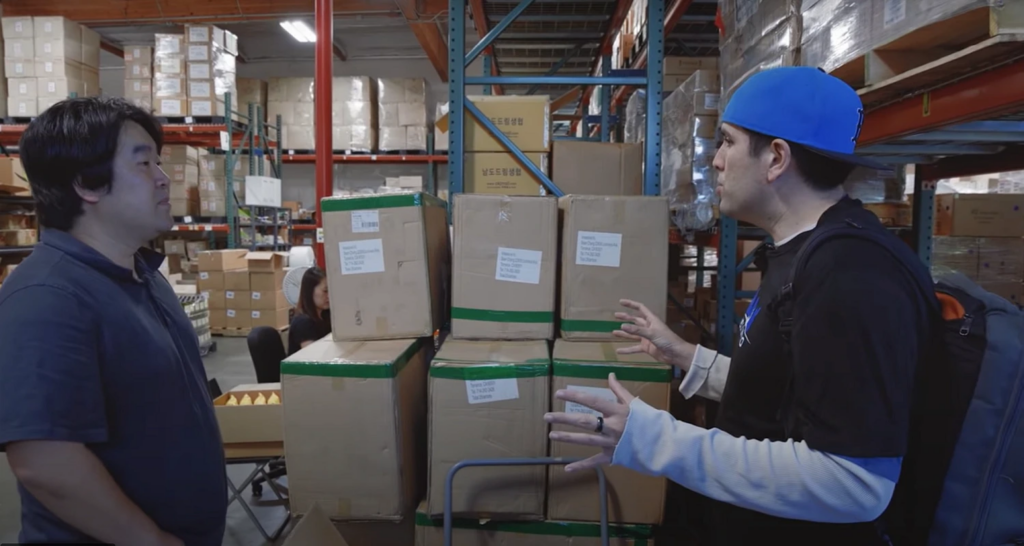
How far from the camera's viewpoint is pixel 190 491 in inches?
50.6

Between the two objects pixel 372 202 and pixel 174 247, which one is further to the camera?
pixel 174 247

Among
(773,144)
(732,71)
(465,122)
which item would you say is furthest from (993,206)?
(773,144)

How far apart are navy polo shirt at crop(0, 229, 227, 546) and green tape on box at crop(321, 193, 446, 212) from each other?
0.77 meters

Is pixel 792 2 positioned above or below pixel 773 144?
above

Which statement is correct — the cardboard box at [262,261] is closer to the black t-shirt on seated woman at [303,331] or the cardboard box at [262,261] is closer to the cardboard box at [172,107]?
the cardboard box at [172,107]

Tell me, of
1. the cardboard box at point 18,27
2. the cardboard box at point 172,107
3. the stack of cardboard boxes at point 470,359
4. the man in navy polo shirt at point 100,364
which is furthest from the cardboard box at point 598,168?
the cardboard box at point 18,27

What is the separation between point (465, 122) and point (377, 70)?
31.5 feet

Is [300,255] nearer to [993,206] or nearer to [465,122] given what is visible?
[465,122]

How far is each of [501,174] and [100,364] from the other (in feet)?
6.89

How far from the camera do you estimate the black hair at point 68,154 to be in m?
1.17

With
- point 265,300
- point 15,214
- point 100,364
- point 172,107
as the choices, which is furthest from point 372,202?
point 172,107

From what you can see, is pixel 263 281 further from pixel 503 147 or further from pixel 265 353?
pixel 503 147

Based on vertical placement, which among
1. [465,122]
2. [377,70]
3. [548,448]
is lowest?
[548,448]

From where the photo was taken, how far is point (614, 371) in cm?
188
